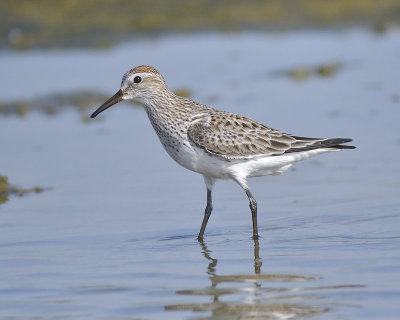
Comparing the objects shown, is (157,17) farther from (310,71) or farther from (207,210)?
(207,210)

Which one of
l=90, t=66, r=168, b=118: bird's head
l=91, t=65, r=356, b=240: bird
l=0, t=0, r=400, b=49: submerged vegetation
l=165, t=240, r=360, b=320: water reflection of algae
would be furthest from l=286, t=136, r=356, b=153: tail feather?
l=0, t=0, r=400, b=49: submerged vegetation

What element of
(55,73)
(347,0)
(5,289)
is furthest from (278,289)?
(347,0)

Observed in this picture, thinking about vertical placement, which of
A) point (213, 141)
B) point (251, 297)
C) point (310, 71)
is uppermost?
point (310, 71)

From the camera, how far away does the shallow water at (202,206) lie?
8242 millimetres

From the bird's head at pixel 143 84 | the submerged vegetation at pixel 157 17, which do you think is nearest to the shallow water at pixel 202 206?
the bird's head at pixel 143 84

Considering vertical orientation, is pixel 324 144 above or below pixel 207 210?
above

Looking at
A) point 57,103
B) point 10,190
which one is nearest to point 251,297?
point 10,190

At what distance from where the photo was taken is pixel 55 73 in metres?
19.5

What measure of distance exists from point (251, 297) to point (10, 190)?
17.9 ft

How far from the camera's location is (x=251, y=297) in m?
8.16

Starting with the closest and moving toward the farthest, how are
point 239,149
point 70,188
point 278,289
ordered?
1. point 278,289
2. point 239,149
3. point 70,188

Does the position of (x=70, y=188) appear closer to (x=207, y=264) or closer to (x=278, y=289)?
(x=207, y=264)

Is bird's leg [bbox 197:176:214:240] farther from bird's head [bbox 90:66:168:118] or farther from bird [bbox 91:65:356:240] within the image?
bird's head [bbox 90:66:168:118]

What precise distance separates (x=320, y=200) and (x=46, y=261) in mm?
3834
